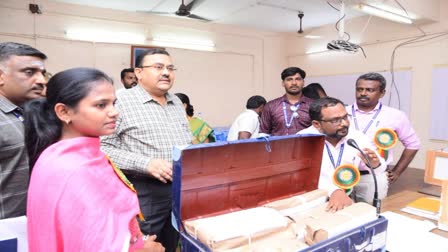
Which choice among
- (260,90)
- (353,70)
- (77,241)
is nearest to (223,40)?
(260,90)

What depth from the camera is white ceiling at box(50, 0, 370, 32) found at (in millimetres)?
4402

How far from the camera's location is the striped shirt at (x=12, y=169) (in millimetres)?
1094

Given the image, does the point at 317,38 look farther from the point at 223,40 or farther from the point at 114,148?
the point at 114,148

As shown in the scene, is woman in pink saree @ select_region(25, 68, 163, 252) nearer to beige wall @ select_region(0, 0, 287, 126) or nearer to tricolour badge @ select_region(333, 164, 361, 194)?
tricolour badge @ select_region(333, 164, 361, 194)

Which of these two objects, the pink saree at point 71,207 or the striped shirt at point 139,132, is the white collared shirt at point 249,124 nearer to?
the striped shirt at point 139,132

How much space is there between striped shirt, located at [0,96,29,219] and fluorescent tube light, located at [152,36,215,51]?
428 centimetres

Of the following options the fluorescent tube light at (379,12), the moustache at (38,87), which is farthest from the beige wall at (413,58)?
the moustache at (38,87)

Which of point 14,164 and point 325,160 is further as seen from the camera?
point 325,160

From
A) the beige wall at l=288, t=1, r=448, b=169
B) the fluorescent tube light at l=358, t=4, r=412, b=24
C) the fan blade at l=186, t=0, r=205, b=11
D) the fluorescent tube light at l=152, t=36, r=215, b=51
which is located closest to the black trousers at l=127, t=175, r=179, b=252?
the fluorescent tube light at l=358, t=4, r=412, b=24

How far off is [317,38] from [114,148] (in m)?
5.57

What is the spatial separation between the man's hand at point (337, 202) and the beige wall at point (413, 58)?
4249 millimetres

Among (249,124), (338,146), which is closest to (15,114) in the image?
(338,146)

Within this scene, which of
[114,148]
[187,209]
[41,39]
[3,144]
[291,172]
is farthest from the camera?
[41,39]

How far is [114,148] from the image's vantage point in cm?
144
